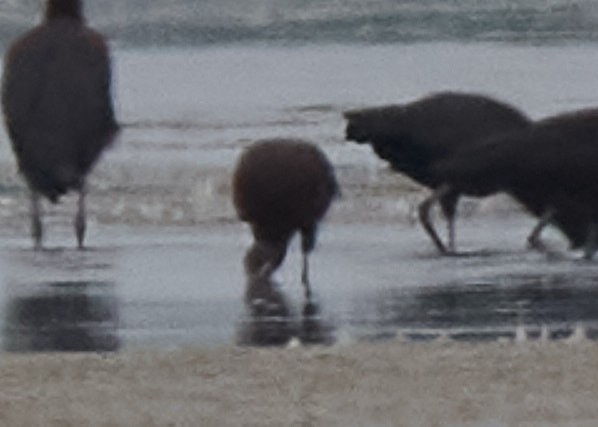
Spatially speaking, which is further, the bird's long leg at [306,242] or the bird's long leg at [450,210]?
the bird's long leg at [450,210]

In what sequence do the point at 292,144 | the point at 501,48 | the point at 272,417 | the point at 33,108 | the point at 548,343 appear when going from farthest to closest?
the point at 501,48 < the point at 33,108 < the point at 292,144 < the point at 548,343 < the point at 272,417

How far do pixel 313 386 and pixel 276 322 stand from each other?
73.3 inches

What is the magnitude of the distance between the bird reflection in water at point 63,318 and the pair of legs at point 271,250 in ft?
2.25

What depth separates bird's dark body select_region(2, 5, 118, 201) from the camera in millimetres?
12867

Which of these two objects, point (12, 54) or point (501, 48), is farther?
point (501, 48)

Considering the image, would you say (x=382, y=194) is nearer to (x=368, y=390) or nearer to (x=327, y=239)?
(x=327, y=239)

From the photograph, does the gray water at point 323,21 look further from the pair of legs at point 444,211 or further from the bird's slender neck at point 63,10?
the pair of legs at point 444,211

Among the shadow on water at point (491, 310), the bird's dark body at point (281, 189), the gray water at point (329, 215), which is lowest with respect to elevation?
the gray water at point (329, 215)

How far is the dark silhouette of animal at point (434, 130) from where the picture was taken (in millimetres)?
12953

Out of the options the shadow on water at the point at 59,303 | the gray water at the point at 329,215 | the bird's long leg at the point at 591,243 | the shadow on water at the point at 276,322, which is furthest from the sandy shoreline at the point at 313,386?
the bird's long leg at the point at 591,243

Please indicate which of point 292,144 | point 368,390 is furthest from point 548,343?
point 292,144

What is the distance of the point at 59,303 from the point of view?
10.9m

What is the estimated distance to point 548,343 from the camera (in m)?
9.35

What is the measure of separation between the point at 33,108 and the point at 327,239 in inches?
69.4
